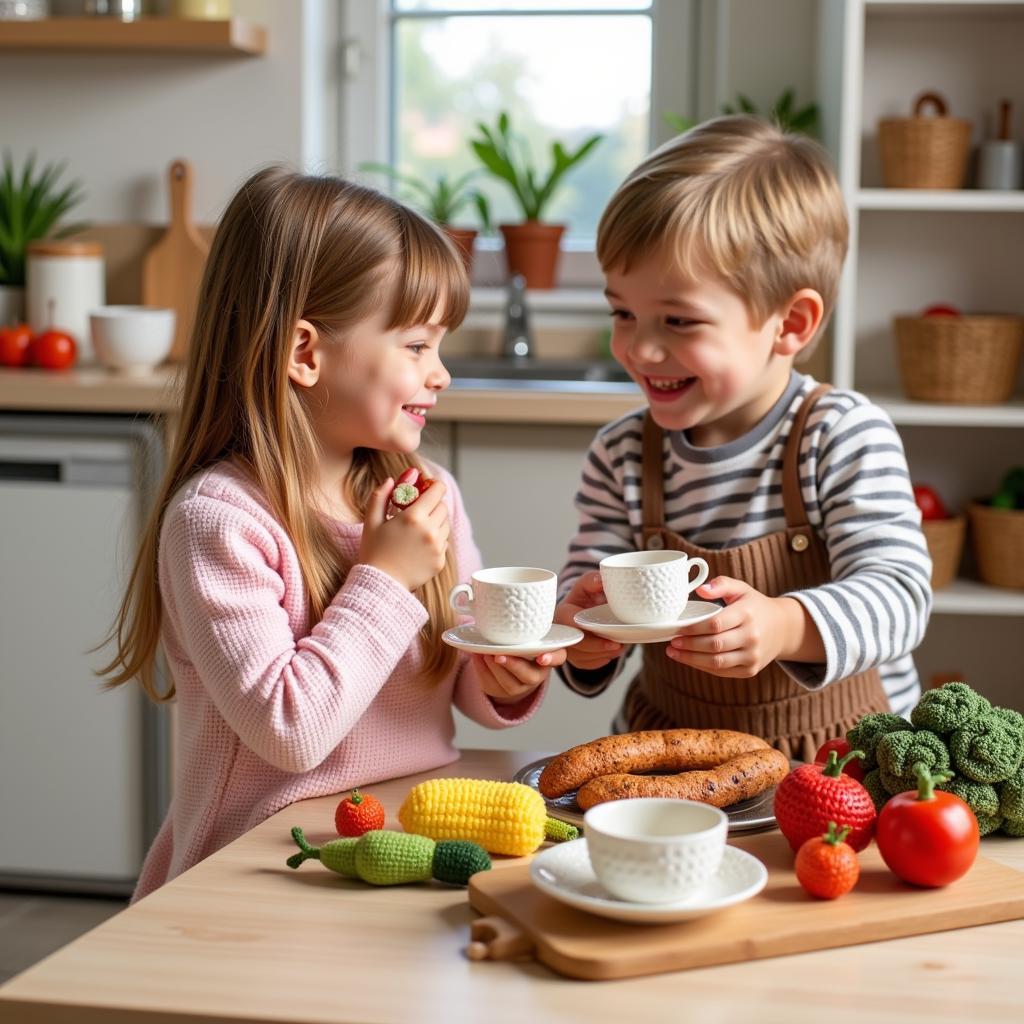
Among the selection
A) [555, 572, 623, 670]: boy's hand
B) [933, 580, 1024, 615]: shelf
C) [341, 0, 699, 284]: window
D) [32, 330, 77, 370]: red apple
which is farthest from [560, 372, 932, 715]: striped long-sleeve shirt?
[341, 0, 699, 284]: window

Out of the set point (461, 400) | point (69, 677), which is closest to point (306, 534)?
point (461, 400)

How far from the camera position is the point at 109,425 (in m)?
2.60

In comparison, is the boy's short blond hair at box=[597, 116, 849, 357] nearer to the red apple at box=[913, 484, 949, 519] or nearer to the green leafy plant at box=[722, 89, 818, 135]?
the red apple at box=[913, 484, 949, 519]

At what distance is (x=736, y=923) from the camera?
90 centimetres

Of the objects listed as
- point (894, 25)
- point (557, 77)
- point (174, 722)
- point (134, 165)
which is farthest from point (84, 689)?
point (894, 25)

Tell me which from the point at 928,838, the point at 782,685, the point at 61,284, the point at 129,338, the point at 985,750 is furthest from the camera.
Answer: the point at 61,284

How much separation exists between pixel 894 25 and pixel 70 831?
7.38 feet

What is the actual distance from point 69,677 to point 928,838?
2.05 m

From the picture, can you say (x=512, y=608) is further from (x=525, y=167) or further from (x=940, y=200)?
(x=525, y=167)

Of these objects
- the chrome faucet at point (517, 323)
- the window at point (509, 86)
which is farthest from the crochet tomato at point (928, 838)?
the window at point (509, 86)

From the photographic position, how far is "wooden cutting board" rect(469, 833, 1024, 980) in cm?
86

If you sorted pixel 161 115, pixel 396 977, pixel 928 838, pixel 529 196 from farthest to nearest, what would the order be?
1. pixel 529 196
2. pixel 161 115
3. pixel 928 838
4. pixel 396 977

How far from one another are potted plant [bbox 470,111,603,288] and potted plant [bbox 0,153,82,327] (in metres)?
0.95

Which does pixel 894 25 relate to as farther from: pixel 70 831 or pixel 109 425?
pixel 70 831
